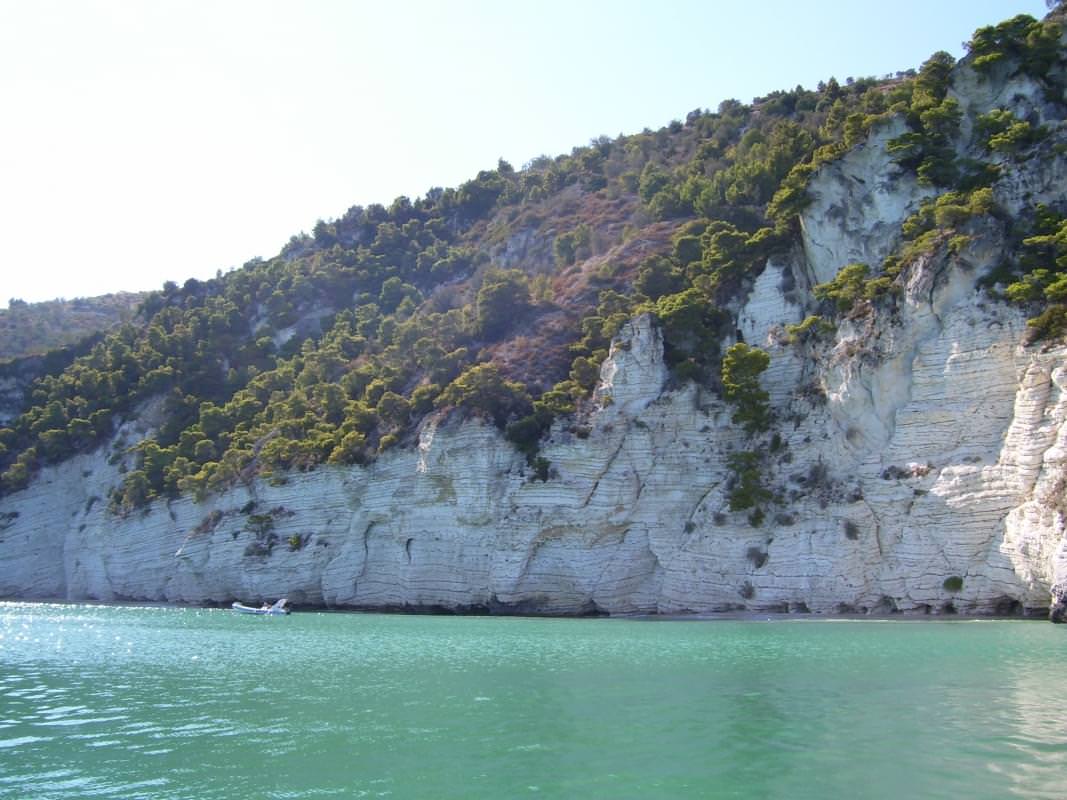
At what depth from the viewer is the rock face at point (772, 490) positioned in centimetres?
3575

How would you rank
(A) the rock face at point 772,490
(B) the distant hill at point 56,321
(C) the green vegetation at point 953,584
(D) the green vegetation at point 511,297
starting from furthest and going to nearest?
(B) the distant hill at point 56,321, (D) the green vegetation at point 511,297, (A) the rock face at point 772,490, (C) the green vegetation at point 953,584

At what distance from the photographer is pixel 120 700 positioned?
19.2 meters

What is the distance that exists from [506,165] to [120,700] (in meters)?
89.6

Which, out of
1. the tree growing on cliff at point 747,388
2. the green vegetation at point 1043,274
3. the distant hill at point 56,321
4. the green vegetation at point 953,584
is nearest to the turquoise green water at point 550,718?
the green vegetation at point 953,584

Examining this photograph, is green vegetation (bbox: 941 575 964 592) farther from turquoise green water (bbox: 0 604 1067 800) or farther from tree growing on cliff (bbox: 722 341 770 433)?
tree growing on cliff (bbox: 722 341 770 433)

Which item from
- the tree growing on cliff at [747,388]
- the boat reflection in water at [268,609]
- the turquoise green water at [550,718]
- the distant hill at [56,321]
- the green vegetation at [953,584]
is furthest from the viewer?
the distant hill at [56,321]

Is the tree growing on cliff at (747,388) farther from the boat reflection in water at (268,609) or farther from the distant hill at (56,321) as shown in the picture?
the distant hill at (56,321)

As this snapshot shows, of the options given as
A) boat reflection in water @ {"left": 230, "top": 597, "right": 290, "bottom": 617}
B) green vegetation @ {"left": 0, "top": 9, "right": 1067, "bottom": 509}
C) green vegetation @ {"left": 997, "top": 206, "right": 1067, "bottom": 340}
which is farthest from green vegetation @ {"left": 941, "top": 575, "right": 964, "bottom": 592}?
boat reflection in water @ {"left": 230, "top": 597, "right": 290, "bottom": 617}

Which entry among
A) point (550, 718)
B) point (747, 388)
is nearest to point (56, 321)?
point (747, 388)

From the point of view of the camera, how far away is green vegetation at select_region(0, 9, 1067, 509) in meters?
45.8

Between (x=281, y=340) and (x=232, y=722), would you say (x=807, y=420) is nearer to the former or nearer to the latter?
(x=232, y=722)

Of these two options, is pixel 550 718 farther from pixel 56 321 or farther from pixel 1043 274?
pixel 56 321

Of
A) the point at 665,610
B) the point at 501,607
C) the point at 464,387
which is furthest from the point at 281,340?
the point at 665,610

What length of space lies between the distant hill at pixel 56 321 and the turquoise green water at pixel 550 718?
69291 mm
